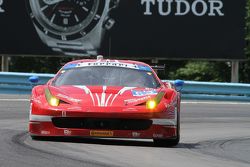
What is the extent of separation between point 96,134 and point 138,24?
57.8 feet

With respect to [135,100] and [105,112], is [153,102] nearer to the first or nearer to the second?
[135,100]

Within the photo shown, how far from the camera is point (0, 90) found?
2220 centimetres

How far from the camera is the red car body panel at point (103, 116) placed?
9562 mm

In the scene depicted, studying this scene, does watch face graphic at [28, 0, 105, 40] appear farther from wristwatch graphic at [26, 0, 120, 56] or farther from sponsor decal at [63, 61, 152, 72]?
sponsor decal at [63, 61, 152, 72]

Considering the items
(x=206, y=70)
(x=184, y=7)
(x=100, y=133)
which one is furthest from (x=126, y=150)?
(x=206, y=70)

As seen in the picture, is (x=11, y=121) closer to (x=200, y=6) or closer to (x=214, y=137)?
(x=214, y=137)

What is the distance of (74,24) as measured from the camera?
2683cm

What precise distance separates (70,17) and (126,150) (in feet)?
58.8

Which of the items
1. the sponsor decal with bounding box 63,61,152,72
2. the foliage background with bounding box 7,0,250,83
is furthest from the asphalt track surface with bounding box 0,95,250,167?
the foliage background with bounding box 7,0,250,83

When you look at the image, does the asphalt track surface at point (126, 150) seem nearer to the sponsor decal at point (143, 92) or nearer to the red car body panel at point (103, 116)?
the red car body panel at point (103, 116)

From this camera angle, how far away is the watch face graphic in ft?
87.9

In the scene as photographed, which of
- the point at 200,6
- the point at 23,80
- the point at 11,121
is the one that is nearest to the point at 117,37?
the point at 200,6

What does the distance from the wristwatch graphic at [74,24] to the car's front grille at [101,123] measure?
55.8 feet

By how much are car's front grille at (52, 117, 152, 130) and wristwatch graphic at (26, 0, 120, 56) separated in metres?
17.0
